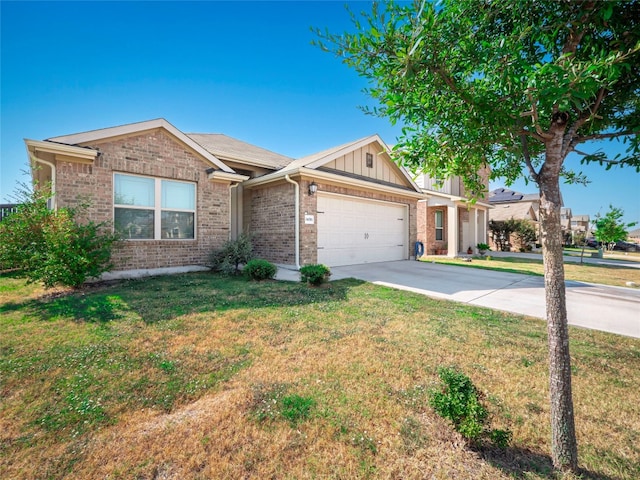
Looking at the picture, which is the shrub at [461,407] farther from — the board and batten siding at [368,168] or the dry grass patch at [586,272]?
the dry grass patch at [586,272]

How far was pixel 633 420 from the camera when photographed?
7.61 feet

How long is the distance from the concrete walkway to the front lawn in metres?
0.88

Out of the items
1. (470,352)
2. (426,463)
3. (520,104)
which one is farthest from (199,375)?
(520,104)

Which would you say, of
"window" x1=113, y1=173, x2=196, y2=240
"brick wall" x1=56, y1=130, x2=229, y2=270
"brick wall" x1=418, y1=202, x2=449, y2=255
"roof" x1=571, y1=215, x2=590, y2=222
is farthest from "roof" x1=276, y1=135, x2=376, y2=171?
"roof" x1=571, y1=215, x2=590, y2=222

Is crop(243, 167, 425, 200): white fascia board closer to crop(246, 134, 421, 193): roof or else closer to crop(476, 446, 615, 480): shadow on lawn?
crop(246, 134, 421, 193): roof

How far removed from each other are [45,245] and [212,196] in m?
4.12

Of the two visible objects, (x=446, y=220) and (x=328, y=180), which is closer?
(x=328, y=180)

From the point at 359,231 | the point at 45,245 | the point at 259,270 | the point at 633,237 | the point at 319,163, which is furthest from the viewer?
the point at 633,237

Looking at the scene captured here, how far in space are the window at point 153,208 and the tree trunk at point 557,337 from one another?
836 centimetres

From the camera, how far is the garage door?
955 centimetres

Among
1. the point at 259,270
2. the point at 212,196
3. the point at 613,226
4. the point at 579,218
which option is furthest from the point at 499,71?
the point at 579,218

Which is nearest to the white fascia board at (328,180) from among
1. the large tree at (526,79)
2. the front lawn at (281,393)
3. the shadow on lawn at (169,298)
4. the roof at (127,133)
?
the roof at (127,133)

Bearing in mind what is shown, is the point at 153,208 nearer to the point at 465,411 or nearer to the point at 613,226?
the point at 465,411

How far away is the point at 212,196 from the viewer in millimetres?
8789
